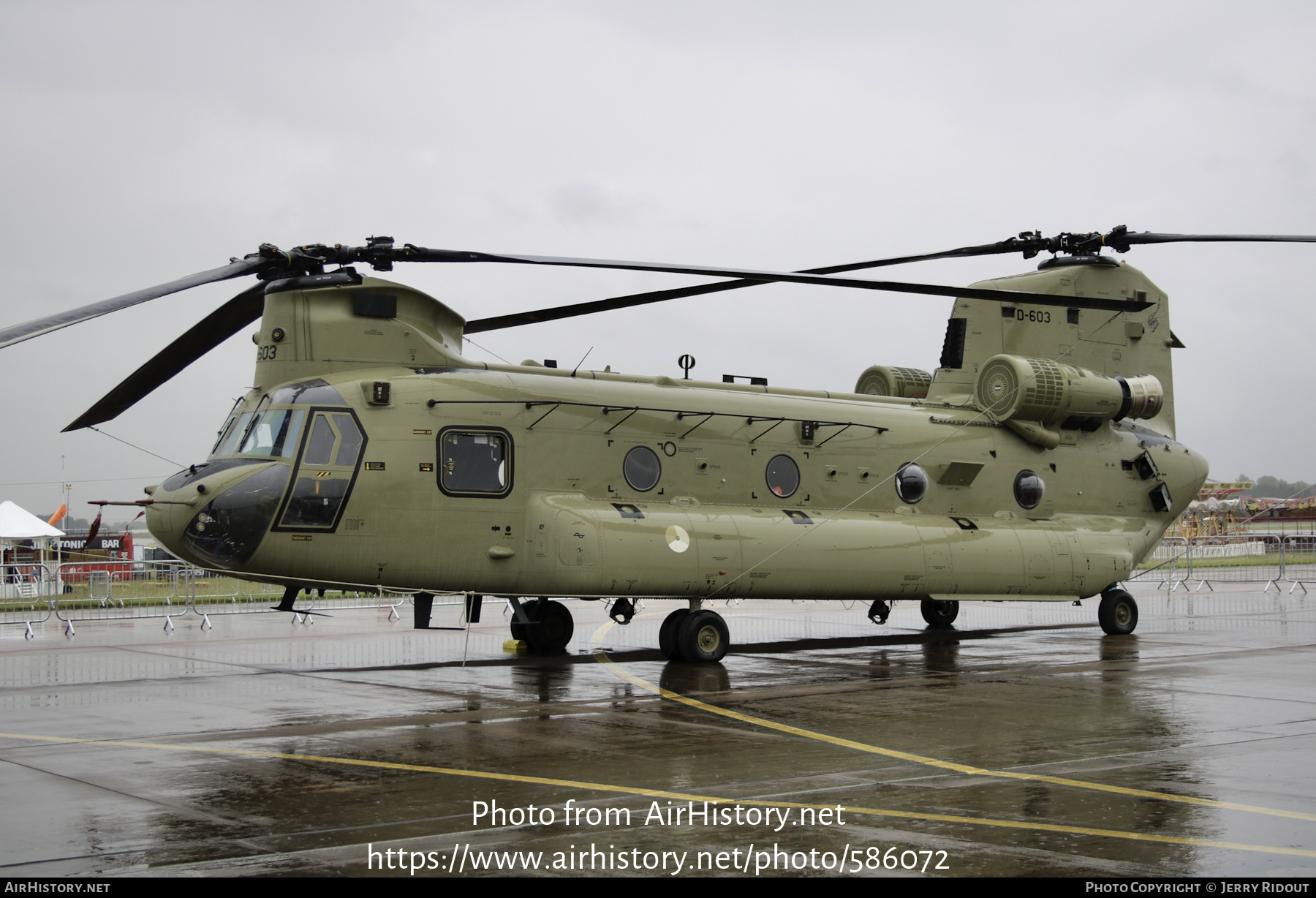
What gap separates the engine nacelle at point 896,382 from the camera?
2208 cm

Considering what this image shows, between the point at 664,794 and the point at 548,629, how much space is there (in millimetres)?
10552

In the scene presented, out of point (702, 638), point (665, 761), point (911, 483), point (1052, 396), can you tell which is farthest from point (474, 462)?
point (1052, 396)

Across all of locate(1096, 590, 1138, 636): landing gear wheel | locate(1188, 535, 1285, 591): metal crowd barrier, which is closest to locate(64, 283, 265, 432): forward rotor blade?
locate(1096, 590, 1138, 636): landing gear wheel

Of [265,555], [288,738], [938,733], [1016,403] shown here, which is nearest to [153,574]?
[265,555]

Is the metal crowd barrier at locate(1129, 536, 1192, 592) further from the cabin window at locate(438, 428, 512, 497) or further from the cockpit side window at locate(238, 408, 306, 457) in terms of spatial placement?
the cockpit side window at locate(238, 408, 306, 457)

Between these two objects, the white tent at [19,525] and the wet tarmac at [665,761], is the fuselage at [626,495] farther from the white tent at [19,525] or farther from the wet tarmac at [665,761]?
the white tent at [19,525]

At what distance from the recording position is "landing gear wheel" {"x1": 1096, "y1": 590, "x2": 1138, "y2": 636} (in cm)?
2062

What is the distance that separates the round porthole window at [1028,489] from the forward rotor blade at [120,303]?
1303cm

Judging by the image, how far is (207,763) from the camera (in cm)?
943

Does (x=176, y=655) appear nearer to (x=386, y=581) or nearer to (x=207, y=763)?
(x=386, y=581)

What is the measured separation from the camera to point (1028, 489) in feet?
66.3

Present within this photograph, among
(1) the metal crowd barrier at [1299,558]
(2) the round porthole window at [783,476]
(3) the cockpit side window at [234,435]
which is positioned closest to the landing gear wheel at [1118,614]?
(2) the round porthole window at [783,476]

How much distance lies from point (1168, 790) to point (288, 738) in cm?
760
